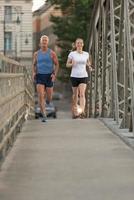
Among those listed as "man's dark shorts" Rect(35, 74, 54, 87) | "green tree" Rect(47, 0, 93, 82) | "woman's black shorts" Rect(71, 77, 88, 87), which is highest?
"green tree" Rect(47, 0, 93, 82)

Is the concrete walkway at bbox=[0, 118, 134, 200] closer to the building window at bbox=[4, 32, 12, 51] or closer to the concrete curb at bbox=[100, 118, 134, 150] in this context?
the concrete curb at bbox=[100, 118, 134, 150]

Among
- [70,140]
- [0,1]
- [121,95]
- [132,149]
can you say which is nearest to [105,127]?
[121,95]

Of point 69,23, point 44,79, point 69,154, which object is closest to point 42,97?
point 44,79

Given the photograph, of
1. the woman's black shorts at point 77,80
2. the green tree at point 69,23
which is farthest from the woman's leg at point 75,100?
the green tree at point 69,23

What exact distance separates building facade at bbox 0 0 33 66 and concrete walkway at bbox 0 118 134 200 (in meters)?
78.7

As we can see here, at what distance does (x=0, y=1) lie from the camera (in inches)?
3634

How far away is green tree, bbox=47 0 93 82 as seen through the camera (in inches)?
2151

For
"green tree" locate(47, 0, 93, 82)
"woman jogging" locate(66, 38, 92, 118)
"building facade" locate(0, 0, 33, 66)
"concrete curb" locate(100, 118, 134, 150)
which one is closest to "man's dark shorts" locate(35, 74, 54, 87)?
"woman jogging" locate(66, 38, 92, 118)

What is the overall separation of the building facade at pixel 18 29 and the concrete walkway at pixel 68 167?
7875 centimetres

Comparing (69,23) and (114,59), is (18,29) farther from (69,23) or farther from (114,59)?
(114,59)

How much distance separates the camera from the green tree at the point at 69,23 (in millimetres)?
54647

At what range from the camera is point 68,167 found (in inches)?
349

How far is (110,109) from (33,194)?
27.5ft

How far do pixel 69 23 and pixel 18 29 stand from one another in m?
45.2
